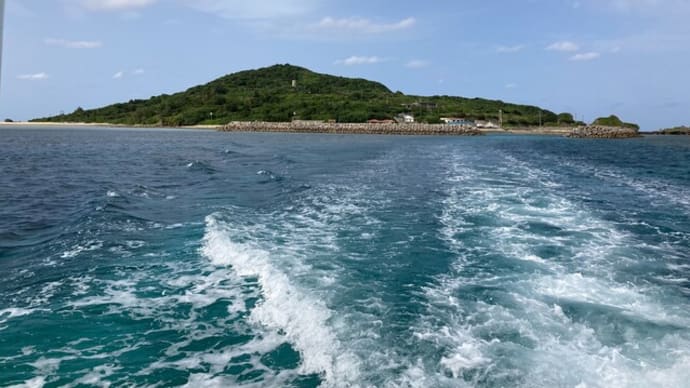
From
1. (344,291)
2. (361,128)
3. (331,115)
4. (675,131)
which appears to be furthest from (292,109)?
(344,291)

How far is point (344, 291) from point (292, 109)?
120878mm

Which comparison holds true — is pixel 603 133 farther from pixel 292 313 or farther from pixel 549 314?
pixel 292 313

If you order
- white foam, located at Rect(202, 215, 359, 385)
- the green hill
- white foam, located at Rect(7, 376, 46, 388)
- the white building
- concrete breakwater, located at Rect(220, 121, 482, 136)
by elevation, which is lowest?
white foam, located at Rect(7, 376, 46, 388)

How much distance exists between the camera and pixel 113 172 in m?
23.6

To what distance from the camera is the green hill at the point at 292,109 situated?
121 metres

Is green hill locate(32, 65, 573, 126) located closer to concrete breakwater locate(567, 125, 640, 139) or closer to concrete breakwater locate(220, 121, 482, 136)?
concrete breakwater locate(220, 121, 482, 136)

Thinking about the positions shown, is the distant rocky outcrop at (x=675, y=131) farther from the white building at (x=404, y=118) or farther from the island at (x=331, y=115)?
the white building at (x=404, y=118)

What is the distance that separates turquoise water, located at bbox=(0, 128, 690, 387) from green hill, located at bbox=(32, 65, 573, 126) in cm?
10085

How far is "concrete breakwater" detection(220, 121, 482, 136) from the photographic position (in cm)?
9238

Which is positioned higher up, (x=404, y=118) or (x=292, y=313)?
(x=404, y=118)

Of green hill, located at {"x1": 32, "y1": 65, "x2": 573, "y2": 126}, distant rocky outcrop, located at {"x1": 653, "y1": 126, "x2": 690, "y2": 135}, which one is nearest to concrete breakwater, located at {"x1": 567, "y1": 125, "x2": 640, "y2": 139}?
distant rocky outcrop, located at {"x1": 653, "y1": 126, "x2": 690, "y2": 135}

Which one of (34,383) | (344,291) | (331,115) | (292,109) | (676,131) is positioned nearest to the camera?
(34,383)

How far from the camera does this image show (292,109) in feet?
411

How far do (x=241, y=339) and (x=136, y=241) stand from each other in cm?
574
